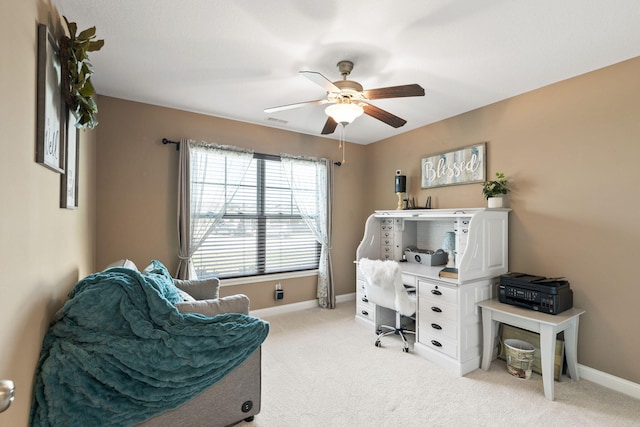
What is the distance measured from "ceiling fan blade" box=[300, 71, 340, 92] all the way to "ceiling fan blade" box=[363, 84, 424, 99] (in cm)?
26

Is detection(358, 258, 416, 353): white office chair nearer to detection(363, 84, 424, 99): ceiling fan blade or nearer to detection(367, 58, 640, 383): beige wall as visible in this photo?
detection(367, 58, 640, 383): beige wall

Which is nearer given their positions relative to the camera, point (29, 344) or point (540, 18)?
point (29, 344)

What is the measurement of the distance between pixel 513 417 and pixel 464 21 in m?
2.65

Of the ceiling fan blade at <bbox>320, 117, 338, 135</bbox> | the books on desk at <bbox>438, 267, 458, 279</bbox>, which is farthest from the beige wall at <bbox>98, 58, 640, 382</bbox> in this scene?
the ceiling fan blade at <bbox>320, 117, 338, 135</bbox>

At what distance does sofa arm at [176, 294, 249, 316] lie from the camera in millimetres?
1742

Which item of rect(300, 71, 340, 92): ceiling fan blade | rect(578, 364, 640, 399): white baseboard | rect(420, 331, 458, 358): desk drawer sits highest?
rect(300, 71, 340, 92): ceiling fan blade

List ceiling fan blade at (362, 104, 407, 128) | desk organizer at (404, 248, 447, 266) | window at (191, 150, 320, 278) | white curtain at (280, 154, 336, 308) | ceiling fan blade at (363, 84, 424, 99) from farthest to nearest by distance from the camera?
white curtain at (280, 154, 336, 308), window at (191, 150, 320, 278), desk organizer at (404, 248, 447, 266), ceiling fan blade at (362, 104, 407, 128), ceiling fan blade at (363, 84, 424, 99)

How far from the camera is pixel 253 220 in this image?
382cm

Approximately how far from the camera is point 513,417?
6.38ft

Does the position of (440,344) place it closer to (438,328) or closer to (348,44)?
(438,328)

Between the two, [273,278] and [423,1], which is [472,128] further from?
[273,278]

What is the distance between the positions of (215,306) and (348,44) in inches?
79.8

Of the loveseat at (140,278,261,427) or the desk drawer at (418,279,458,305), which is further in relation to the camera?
the desk drawer at (418,279,458,305)

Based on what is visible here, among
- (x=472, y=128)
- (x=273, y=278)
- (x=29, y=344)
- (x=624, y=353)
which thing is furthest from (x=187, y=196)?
(x=624, y=353)
